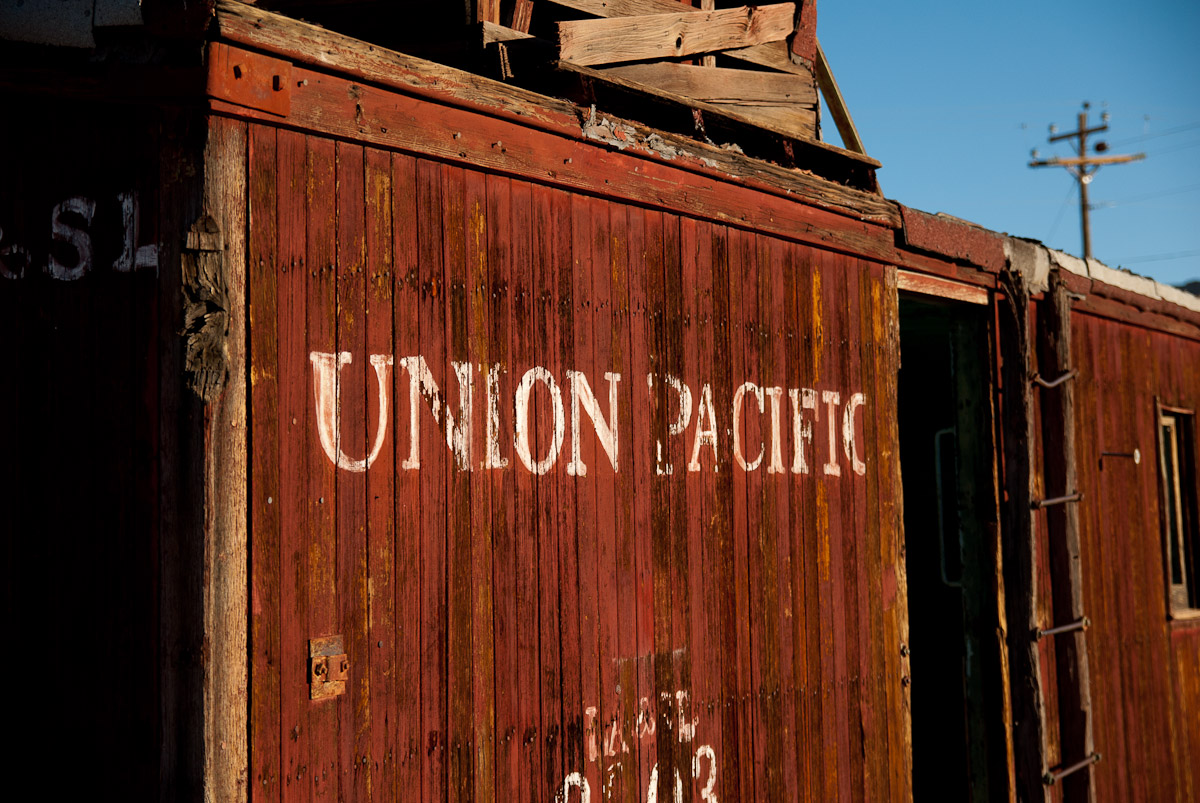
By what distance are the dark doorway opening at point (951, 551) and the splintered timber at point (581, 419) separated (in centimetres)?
139

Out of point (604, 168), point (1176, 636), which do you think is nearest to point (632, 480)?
point (604, 168)

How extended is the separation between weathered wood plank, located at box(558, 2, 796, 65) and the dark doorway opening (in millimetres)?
1751

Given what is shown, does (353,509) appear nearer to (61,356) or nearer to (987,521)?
(61,356)

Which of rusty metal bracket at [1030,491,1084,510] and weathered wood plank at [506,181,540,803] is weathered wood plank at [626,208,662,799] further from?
rusty metal bracket at [1030,491,1084,510]

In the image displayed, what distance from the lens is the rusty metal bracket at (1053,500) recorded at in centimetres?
660

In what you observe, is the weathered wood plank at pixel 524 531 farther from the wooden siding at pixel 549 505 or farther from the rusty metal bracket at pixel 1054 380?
the rusty metal bracket at pixel 1054 380

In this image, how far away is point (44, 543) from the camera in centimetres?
330

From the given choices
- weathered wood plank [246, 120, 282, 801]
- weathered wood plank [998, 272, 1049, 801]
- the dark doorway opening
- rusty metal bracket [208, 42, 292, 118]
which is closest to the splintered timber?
weathered wood plank [246, 120, 282, 801]

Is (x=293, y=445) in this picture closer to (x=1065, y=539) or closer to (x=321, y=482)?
(x=321, y=482)

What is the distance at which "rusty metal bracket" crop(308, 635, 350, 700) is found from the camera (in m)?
3.27

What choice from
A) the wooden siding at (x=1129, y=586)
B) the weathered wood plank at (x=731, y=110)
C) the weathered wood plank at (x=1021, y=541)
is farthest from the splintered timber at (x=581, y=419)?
the wooden siding at (x=1129, y=586)

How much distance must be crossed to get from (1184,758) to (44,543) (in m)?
8.11

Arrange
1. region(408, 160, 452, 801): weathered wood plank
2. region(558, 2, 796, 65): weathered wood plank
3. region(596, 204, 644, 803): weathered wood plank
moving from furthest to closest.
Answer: region(558, 2, 796, 65): weathered wood plank → region(596, 204, 644, 803): weathered wood plank → region(408, 160, 452, 801): weathered wood plank

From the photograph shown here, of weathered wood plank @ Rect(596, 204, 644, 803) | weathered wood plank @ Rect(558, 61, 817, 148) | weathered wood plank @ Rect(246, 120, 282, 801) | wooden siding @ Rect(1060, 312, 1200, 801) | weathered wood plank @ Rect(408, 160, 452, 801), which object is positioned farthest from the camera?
wooden siding @ Rect(1060, 312, 1200, 801)
